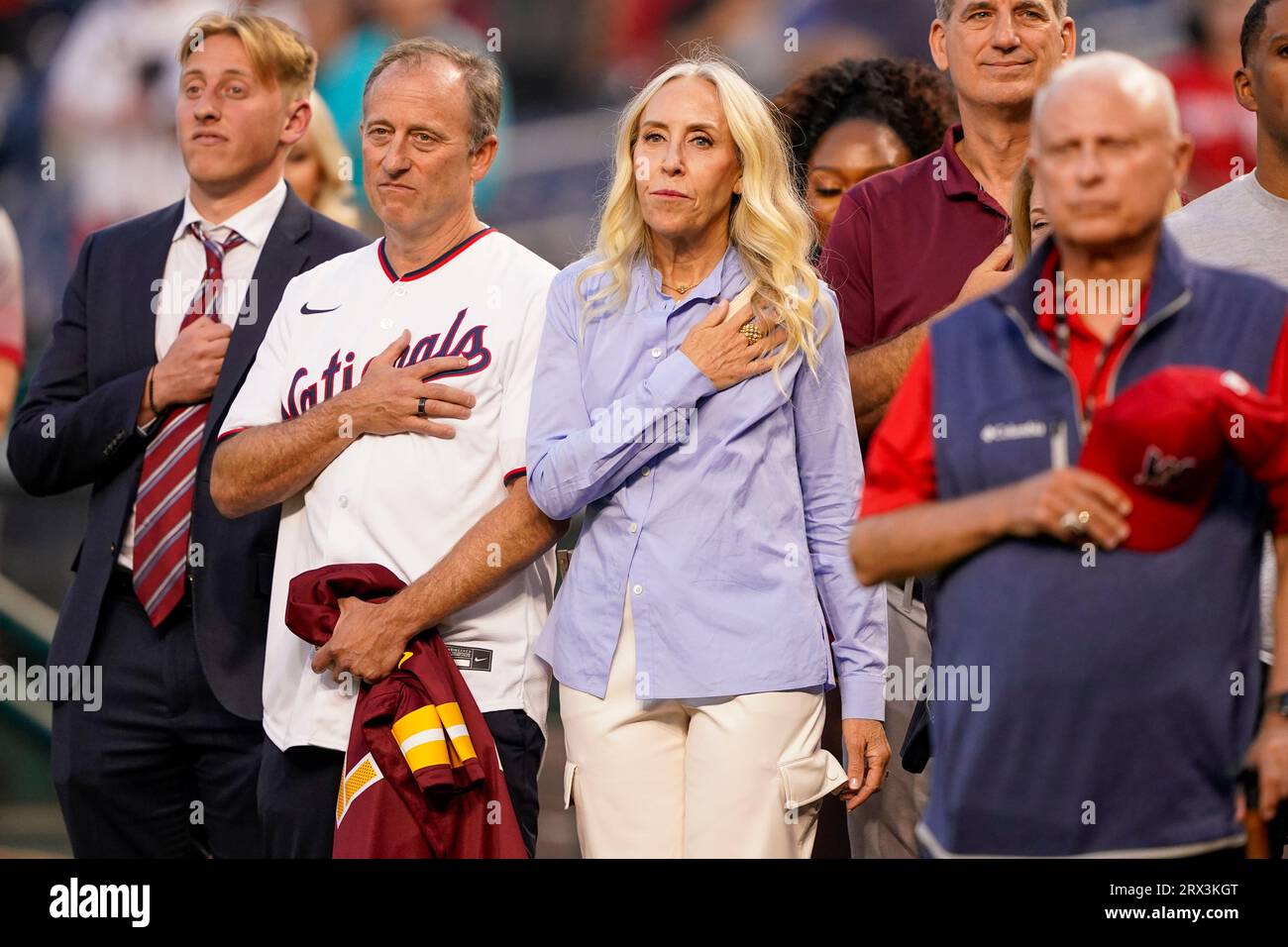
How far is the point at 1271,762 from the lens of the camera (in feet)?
6.16

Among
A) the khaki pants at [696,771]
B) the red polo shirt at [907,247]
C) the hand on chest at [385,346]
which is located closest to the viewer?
the khaki pants at [696,771]

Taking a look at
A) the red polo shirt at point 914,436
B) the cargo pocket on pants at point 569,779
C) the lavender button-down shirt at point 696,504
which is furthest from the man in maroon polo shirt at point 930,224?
the red polo shirt at point 914,436

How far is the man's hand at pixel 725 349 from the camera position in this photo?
255 centimetres

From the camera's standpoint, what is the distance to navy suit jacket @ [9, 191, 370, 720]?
3.09 m

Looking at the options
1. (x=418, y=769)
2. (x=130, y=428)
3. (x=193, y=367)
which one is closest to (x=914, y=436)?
(x=418, y=769)

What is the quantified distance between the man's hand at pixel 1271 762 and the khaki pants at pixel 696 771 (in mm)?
791

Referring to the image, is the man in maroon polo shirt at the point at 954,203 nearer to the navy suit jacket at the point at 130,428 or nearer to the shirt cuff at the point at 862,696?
the shirt cuff at the point at 862,696

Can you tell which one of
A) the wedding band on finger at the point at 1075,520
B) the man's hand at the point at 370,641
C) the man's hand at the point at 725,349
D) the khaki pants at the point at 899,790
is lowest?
the khaki pants at the point at 899,790

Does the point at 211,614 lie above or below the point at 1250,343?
below

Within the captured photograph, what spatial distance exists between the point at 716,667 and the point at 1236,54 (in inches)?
103

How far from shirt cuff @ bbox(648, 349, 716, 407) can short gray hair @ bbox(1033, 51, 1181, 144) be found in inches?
29.2
